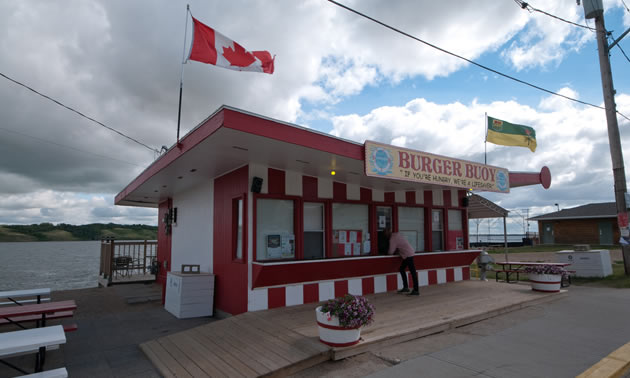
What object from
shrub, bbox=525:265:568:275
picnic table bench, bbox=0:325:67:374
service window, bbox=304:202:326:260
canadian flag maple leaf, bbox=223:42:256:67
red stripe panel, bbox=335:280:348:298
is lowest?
red stripe panel, bbox=335:280:348:298

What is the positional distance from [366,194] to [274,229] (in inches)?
100

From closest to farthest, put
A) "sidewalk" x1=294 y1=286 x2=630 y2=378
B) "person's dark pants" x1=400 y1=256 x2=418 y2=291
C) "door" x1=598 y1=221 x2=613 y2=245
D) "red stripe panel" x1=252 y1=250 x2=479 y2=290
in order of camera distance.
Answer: "sidewalk" x1=294 y1=286 x2=630 y2=378 < "red stripe panel" x1=252 y1=250 x2=479 y2=290 < "person's dark pants" x1=400 y1=256 x2=418 y2=291 < "door" x1=598 y1=221 x2=613 y2=245

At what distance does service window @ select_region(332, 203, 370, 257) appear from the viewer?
24.9 feet

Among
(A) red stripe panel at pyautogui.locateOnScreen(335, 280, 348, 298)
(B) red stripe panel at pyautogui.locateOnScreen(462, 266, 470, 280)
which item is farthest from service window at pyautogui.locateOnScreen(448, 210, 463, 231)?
(A) red stripe panel at pyautogui.locateOnScreen(335, 280, 348, 298)

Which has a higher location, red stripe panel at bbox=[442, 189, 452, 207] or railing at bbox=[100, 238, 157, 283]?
red stripe panel at bbox=[442, 189, 452, 207]

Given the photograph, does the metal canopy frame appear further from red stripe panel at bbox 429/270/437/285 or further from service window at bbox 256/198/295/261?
service window at bbox 256/198/295/261

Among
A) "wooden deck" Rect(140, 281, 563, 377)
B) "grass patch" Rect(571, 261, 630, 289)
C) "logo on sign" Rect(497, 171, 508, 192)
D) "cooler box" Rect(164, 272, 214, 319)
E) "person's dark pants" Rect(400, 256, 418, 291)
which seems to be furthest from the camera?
"grass patch" Rect(571, 261, 630, 289)

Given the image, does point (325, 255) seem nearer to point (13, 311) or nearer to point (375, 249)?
point (375, 249)

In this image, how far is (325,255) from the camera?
23.8 feet

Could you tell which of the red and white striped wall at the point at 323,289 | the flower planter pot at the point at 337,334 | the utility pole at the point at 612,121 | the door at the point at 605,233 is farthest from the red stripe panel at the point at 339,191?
the door at the point at 605,233

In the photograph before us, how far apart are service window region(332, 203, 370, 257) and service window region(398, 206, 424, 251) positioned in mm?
1230

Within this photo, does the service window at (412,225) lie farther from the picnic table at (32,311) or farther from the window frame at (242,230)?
the picnic table at (32,311)

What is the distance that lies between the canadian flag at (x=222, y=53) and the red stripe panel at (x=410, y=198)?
15.5 ft

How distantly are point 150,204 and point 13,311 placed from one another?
9572 mm
